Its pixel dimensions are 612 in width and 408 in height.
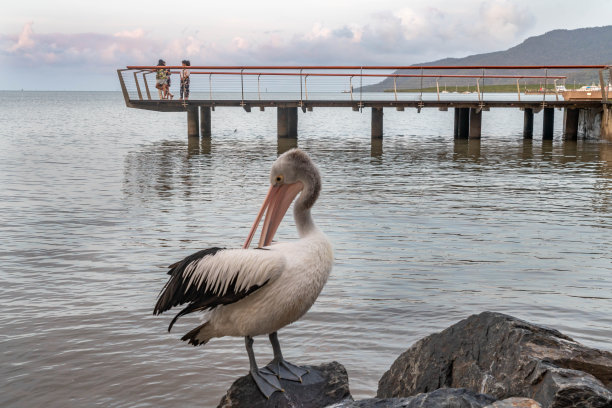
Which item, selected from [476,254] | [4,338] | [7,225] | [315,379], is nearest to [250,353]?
[315,379]

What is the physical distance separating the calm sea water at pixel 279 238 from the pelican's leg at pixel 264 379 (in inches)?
26.9

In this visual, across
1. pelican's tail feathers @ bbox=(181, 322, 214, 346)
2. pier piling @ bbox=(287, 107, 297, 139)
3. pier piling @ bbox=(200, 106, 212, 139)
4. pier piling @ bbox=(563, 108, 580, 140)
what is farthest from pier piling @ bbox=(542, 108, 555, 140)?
pelican's tail feathers @ bbox=(181, 322, 214, 346)

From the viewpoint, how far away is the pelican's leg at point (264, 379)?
130 inches

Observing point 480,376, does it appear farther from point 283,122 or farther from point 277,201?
point 283,122

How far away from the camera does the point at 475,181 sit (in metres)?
14.0

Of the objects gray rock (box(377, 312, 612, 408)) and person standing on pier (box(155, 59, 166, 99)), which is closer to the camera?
gray rock (box(377, 312, 612, 408))

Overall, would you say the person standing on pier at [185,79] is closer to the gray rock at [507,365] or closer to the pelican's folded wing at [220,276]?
the pelican's folded wing at [220,276]

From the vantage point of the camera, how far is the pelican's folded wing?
3.19 meters

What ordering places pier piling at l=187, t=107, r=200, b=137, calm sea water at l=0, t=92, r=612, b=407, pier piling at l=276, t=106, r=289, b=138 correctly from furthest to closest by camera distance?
pier piling at l=187, t=107, r=200, b=137 → pier piling at l=276, t=106, r=289, b=138 → calm sea water at l=0, t=92, r=612, b=407

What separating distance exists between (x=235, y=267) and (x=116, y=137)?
27063 millimetres

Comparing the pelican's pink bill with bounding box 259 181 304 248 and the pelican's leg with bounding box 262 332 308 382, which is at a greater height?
the pelican's pink bill with bounding box 259 181 304 248

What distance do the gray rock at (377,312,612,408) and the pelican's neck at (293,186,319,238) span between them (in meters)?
0.77

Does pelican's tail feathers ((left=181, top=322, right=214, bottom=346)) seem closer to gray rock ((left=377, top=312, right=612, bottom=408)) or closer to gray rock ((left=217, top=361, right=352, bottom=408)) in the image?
gray rock ((left=217, top=361, right=352, bottom=408))

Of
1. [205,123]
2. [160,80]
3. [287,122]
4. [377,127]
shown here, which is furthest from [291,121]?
[160,80]
